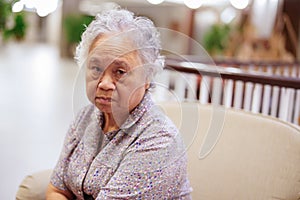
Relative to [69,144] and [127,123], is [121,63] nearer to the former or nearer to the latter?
[127,123]

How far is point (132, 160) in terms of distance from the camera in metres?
1.27

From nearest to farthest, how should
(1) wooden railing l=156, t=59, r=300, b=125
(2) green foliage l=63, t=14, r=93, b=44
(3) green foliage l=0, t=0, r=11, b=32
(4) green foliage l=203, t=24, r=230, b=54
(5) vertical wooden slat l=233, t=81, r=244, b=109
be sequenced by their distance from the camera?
(3) green foliage l=0, t=0, r=11, b=32 < (1) wooden railing l=156, t=59, r=300, b=125 < (5) vertical wooden slat l=233, t=81, r=244, b=109 < (4) green foliage l=203, t=24, r=230, b=54 < (2) green foliage l=63, t=14, r=93, b=44

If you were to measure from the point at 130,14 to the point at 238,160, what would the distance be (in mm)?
754

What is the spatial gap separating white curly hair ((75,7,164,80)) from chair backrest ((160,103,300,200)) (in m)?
0.30

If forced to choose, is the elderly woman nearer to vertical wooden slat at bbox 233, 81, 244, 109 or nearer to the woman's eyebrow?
the woman's eyebrow

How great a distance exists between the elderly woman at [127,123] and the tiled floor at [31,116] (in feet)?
0.47

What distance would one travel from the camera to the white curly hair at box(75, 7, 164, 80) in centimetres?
128

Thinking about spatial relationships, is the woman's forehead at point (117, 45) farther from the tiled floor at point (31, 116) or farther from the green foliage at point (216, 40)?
the green foliage at point (216, 40)

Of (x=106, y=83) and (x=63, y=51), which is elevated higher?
(x=106, y=83)

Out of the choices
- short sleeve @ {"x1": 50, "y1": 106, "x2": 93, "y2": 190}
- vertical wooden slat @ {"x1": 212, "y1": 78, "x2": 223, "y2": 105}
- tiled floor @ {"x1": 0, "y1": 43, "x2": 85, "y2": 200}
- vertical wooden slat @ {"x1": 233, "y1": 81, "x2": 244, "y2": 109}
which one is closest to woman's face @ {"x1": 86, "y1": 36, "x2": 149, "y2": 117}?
tiled floor @ {"x1": 0, "y1": 43, "x2": 85, "y2": 200}

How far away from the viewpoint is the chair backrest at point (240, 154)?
161 cm

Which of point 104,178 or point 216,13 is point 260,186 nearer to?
point 104,178

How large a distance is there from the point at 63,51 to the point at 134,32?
11.3m

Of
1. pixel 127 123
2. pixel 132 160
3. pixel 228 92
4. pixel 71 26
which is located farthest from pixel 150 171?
pixel 71 26
